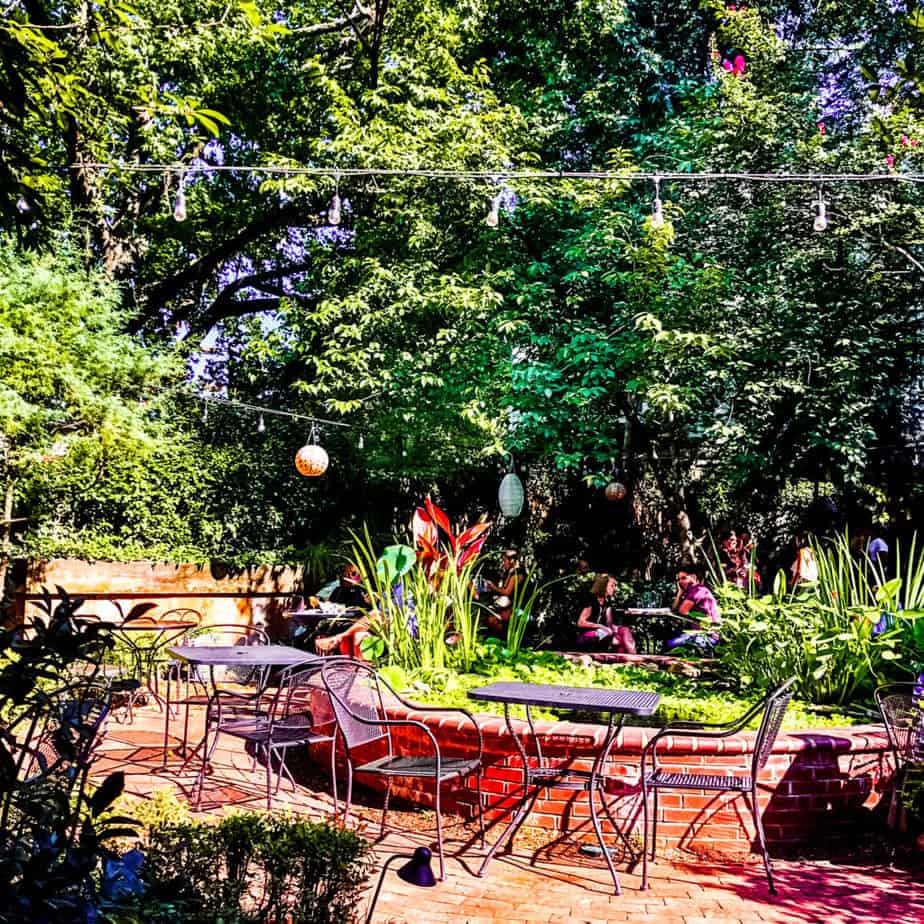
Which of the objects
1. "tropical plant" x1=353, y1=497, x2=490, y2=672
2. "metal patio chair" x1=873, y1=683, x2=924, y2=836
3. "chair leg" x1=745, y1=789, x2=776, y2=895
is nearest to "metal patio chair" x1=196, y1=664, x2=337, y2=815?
"tropical plant" x1=353, y1=497, x2=490, y2=672

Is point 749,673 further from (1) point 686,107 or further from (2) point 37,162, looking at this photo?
(1) point 686,107

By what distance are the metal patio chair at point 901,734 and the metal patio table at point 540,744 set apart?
3.78ft

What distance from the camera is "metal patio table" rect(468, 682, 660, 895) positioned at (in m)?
3.58

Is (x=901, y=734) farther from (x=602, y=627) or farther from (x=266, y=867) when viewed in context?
(x=602, y=627)

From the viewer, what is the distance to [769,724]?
11.9 ft

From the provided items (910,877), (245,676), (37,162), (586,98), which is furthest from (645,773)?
(586,98)

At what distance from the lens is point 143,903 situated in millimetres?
1812

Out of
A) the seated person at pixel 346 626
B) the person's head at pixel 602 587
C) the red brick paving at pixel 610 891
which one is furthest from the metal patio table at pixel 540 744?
Result: the person's head at pixel 602 587

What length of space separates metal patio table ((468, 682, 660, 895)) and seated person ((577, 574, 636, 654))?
4.56 meters

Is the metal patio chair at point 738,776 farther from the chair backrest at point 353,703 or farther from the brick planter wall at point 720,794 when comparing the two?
the chair backrest at point 353,703

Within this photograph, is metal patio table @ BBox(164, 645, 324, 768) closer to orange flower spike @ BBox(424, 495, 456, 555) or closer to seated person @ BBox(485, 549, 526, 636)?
orange flower spike @ BBox(424, 495, 456, 555)

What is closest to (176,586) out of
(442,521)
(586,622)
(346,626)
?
(346,626)

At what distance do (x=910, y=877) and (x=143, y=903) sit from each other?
3343 mm

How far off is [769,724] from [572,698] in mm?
838
